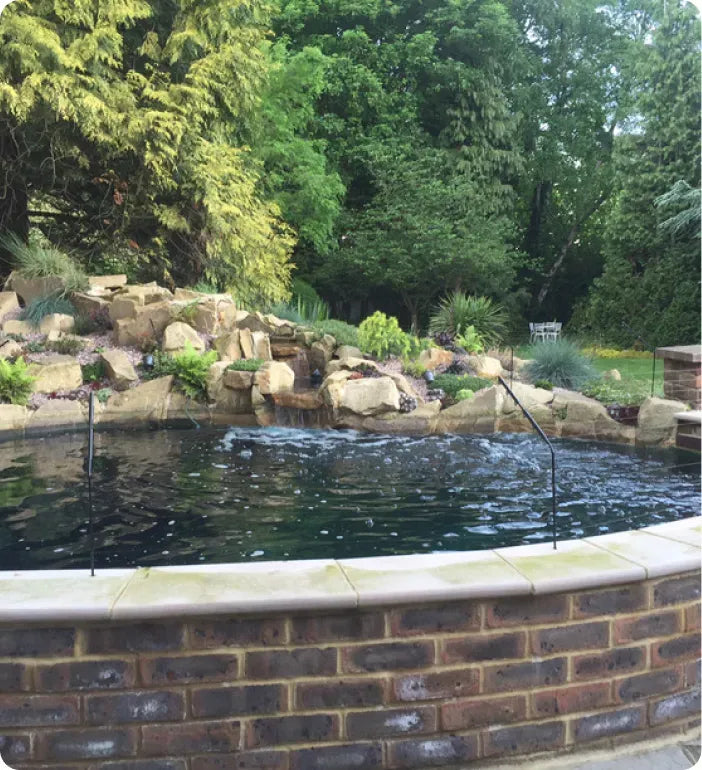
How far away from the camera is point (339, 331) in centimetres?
926

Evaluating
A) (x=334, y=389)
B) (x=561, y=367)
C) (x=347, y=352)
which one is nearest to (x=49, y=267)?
(x=347, y=352)

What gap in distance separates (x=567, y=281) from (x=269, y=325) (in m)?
10.0

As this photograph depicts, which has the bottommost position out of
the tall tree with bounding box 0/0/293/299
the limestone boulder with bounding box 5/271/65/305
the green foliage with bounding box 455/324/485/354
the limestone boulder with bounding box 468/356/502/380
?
the limestone boulder with bounding box 468/356/502/380

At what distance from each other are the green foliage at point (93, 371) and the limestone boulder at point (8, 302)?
1777 millimetres

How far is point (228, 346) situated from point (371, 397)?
2093 mm

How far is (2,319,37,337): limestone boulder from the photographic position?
876 cm

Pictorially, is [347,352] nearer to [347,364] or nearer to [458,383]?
[347,364]

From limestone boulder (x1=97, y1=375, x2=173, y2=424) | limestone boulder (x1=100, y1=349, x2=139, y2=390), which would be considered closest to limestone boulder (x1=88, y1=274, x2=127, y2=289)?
limestone boulder (x1=100, y1=349, x2=139, y2=390)

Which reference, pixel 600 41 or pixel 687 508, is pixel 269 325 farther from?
pixel 600 41

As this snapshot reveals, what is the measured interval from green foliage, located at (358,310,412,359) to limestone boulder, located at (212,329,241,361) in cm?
141

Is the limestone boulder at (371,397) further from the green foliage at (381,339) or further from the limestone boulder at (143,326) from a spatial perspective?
the limestone boulder at (143,326)

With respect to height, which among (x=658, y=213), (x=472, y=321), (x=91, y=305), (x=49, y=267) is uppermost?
(x=658, y=213)

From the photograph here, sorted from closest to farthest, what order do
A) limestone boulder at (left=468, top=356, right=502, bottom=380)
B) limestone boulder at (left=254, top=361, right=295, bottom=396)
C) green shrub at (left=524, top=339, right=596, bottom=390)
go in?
limestone boulder at (left=254, top=361, right=295, bottom=396), green shrub at (left=524, top=339, right=596, bottom=390), limestone boulder at (left=468, top=356, right=502, bottom=380)

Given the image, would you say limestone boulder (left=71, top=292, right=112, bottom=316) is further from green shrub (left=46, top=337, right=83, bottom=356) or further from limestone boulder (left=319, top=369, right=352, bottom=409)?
limestone boulder (left=319, top=369, right=352, bottom=409)
